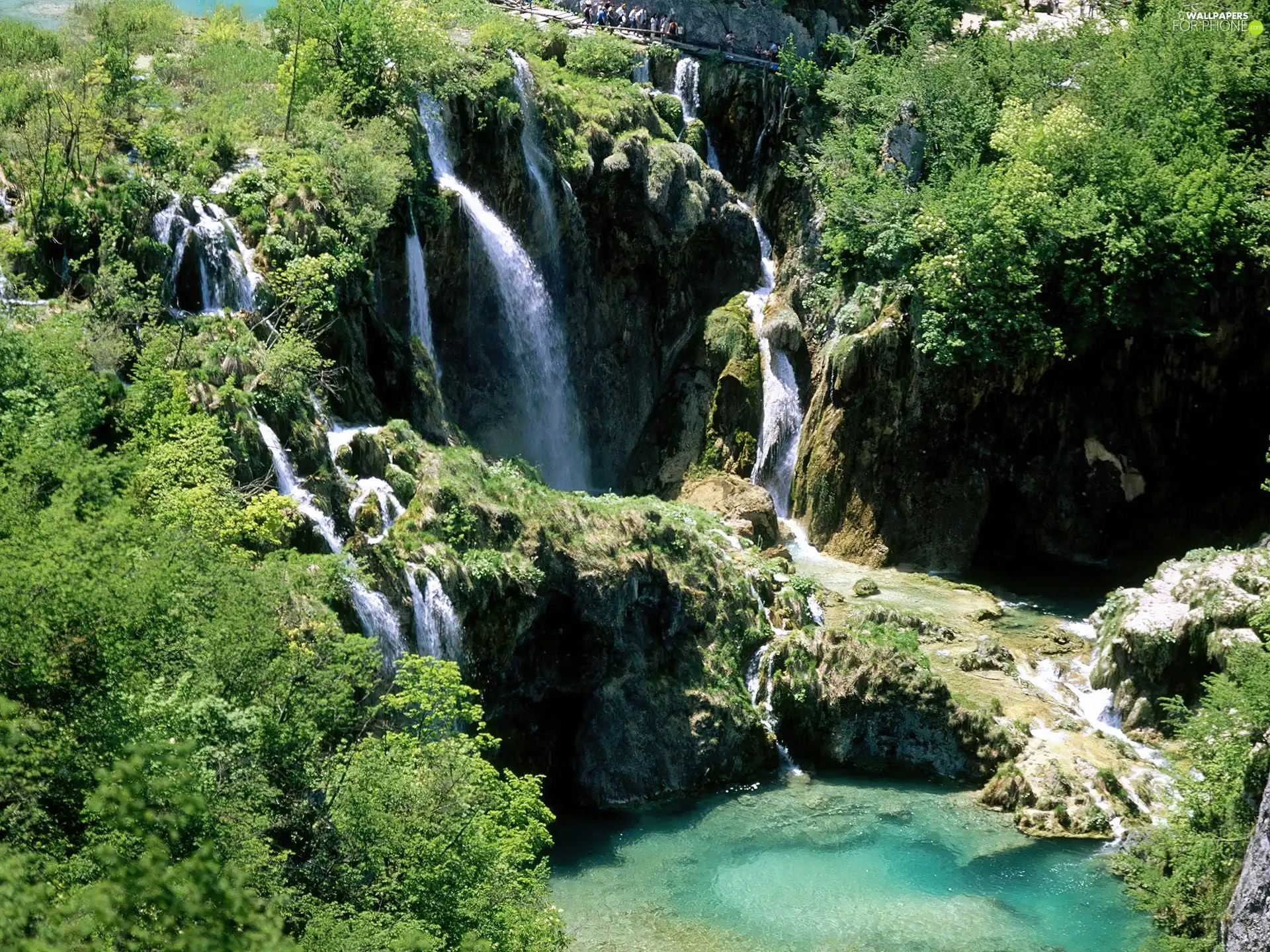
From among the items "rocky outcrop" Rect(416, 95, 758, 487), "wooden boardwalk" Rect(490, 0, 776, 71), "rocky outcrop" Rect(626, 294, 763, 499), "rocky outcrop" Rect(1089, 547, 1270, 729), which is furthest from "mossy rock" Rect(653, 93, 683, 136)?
"rocky outcrop" Rect(1089, 547, 1270, 729)

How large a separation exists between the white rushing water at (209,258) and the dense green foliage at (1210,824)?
17.1 metres

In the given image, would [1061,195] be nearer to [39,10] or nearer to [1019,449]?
[1019,449]

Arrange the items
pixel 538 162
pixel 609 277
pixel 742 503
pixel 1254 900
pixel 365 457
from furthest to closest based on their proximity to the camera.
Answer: pixel 609 277 < pixel 538 162 < pixel 742 503 < pixel 365 457 < pixel 1254 900

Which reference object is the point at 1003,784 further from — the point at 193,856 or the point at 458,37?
the point at 458,37

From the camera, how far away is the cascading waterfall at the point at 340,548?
20.2 m

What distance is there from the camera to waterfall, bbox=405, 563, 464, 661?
21.2 meters

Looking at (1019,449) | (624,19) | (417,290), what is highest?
(624,19)

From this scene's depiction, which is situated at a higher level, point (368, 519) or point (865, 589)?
point (368, 519)

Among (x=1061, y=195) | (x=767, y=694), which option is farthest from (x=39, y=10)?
(x=767, y=694)

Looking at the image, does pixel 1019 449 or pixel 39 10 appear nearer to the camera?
pixel 1019 449

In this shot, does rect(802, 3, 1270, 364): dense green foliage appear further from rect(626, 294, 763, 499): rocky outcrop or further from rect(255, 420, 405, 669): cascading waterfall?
rect(255, 420, 405, 669): cascading waterfall

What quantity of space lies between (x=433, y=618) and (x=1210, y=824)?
11782 millimetres

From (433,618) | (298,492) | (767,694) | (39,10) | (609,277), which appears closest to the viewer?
(298,492)

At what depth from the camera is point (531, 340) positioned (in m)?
34.6
